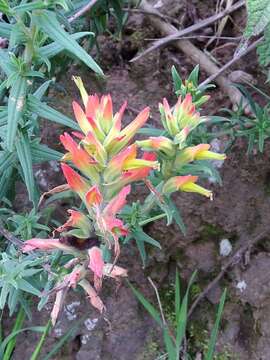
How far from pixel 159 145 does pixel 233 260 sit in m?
0.96

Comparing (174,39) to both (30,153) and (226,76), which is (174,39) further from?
(30,153)

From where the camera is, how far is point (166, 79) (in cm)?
204

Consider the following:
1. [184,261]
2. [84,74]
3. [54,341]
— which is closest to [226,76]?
[84,74]

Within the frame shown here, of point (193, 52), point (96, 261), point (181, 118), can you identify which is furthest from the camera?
point (193, 52)

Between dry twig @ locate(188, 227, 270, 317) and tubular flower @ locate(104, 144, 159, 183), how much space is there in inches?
38.4

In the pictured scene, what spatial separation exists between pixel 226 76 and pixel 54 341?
990 mm

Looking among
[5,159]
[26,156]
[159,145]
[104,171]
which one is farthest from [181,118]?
[5,159]

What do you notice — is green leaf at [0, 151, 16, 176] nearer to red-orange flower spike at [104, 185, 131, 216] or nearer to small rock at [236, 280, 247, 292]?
red-orange flower spike at [104, 185, 131, 216]

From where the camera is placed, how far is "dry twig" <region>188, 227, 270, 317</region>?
1.85 meters

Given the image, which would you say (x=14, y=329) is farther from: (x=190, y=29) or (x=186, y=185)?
(x=190, y=29)

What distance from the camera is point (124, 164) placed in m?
0.93

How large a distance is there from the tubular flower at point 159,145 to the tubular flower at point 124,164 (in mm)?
39

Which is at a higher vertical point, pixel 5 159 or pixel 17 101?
pixel 17 101

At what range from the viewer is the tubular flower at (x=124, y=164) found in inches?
36.1
